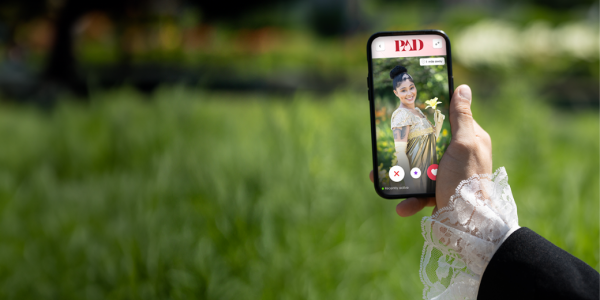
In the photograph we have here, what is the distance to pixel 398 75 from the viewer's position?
37.6 inches

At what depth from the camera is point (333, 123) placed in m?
3.48

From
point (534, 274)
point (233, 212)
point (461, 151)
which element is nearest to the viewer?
point (534, 274)

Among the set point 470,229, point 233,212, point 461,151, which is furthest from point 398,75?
point 233,212

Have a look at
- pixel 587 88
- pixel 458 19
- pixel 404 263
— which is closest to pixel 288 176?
pixel 404 263

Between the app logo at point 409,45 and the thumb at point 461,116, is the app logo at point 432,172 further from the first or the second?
the app logo at point 409,45

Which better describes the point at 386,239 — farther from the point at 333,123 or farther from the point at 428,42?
the point at 428,42

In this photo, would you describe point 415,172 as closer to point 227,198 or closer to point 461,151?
point 461,151

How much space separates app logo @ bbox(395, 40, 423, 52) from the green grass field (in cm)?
149

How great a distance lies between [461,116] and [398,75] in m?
0.16

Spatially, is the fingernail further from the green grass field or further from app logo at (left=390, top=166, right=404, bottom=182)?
the green grass field

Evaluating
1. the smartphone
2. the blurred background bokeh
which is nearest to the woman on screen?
the smartphone

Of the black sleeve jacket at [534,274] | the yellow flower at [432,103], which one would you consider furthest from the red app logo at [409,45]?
the black sleeve jacket at [534,274]

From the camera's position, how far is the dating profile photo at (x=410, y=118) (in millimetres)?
934

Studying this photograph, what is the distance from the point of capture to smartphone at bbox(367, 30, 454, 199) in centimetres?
94
